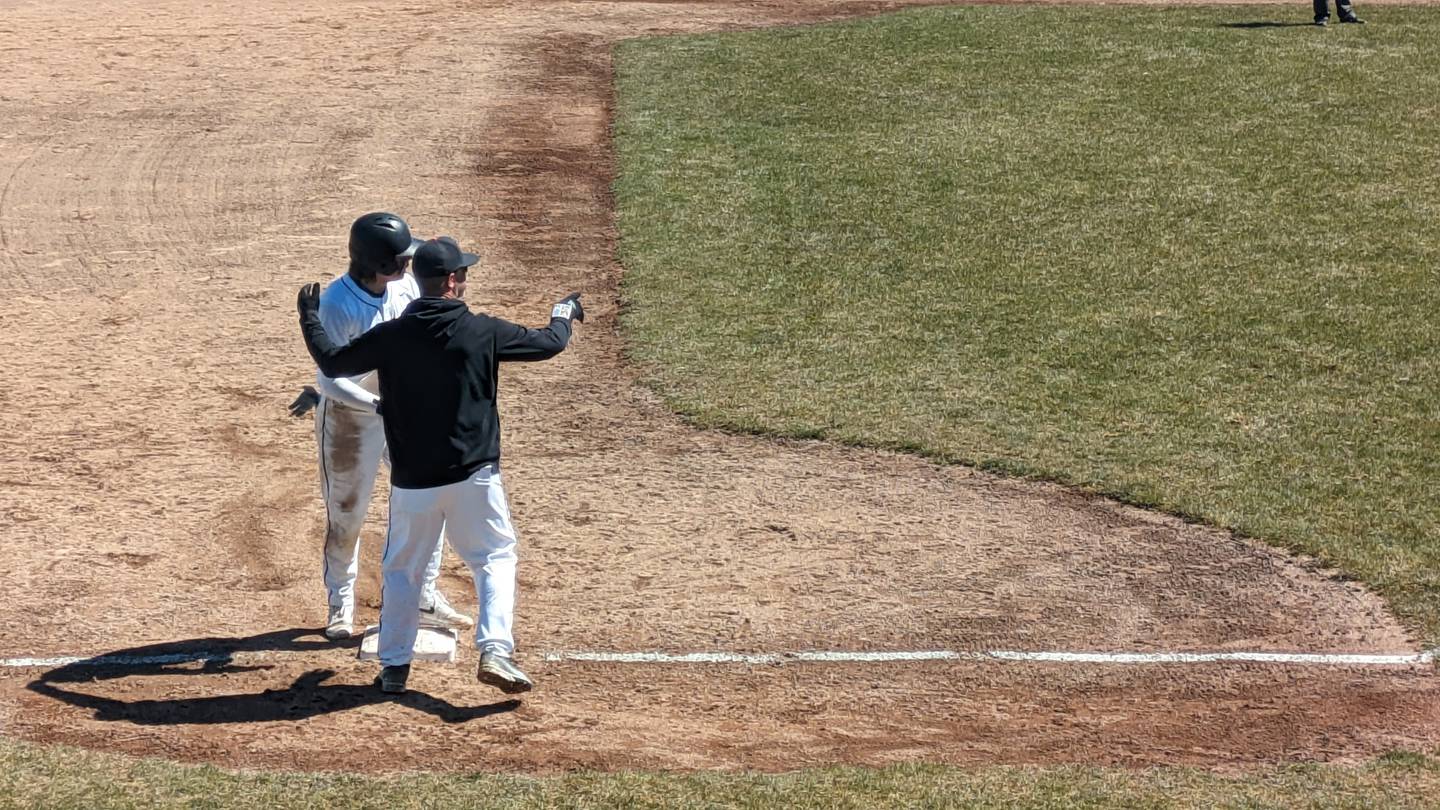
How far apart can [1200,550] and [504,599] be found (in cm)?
388

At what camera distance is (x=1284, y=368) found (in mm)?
10523

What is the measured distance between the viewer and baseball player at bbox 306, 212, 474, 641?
6.52 m

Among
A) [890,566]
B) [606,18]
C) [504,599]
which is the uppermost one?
[606,18]

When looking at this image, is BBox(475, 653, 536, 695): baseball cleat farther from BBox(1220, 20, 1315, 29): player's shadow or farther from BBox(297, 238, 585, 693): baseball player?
BBox(1220, 20, 1315, 29): player's shadow

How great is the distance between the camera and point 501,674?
608 centimetres

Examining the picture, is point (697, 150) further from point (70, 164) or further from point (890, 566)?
point (890, 566)

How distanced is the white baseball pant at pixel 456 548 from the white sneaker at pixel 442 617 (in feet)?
1.88

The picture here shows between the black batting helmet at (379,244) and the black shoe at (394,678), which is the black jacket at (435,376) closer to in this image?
the black batting helmet at (379,244)

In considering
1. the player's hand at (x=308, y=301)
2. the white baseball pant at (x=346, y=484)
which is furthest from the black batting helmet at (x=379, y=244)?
the white baseball pant at (x=346, y=484)

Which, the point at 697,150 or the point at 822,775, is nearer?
the point at 822,775

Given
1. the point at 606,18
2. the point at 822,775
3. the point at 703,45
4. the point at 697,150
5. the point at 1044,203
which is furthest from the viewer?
the point at 606,18

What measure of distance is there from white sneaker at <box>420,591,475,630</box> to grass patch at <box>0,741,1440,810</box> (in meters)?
1.36

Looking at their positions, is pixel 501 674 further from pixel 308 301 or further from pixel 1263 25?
pixel 1263 25

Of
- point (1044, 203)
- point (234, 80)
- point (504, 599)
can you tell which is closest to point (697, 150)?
point (1044, 203)
